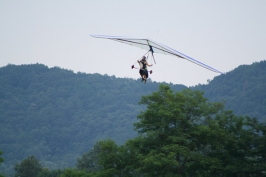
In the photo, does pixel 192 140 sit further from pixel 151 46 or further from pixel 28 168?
pixel 28 168

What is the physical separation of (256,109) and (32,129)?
288 feet

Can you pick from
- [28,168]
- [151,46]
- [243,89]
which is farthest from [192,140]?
[243,89]

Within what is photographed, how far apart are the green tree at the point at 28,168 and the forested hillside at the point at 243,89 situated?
6697cm

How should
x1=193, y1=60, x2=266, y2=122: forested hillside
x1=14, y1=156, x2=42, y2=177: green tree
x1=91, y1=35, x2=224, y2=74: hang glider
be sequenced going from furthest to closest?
x1=193, y1=60, x2=266, y2=122: forested hillside, x1=14, y1=156, x2=42, y2=177: green tree, x1=91, y1=35, x2=224, y2=74: hang glider

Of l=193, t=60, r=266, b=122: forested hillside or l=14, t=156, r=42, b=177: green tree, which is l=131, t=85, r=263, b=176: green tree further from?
l=193, t=60, r=266, b=122: forested hillside

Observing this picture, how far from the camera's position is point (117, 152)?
1741 inches

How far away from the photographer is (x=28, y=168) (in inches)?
3083

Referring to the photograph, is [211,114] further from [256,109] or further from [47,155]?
[47,155]

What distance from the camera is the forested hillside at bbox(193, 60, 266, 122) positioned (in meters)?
146

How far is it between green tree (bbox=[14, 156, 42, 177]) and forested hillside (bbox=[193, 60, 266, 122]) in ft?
220

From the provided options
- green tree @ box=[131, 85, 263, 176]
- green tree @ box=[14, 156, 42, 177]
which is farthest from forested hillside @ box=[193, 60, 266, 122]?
green tree @ box=[131, 85, 263, 176]

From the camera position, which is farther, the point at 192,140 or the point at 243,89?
the point at 243,89

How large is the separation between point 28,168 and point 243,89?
104 m

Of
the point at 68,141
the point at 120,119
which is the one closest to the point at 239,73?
the point at 120,119
